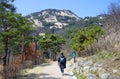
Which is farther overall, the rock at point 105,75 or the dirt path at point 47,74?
the dirt path at point 47,74

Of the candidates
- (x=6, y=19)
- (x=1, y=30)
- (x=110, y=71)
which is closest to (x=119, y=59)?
(x=110, y=71)

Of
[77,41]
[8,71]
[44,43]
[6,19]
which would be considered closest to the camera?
[8,71]

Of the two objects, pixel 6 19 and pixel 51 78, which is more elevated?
pixel 6 19

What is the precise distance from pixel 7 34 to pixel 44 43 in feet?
116

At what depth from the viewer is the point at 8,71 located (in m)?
21.7

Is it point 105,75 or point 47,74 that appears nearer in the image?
point 105,75

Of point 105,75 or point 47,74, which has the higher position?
point 105,75

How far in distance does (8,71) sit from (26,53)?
2615cm

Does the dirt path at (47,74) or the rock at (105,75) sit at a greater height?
the rock at (105,75)

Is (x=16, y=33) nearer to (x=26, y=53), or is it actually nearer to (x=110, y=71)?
(x=110, y=71)

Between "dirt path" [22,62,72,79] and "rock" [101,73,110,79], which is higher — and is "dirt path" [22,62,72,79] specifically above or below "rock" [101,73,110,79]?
below

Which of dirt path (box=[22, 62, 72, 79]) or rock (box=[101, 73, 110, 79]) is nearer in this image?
rock (box=[101, 73, 110, 79])

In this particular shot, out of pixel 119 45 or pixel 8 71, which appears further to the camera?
pixel 8 71

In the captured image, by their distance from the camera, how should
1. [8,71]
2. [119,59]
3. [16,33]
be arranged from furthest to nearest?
[16,33] < [8,71] < [119,59]
